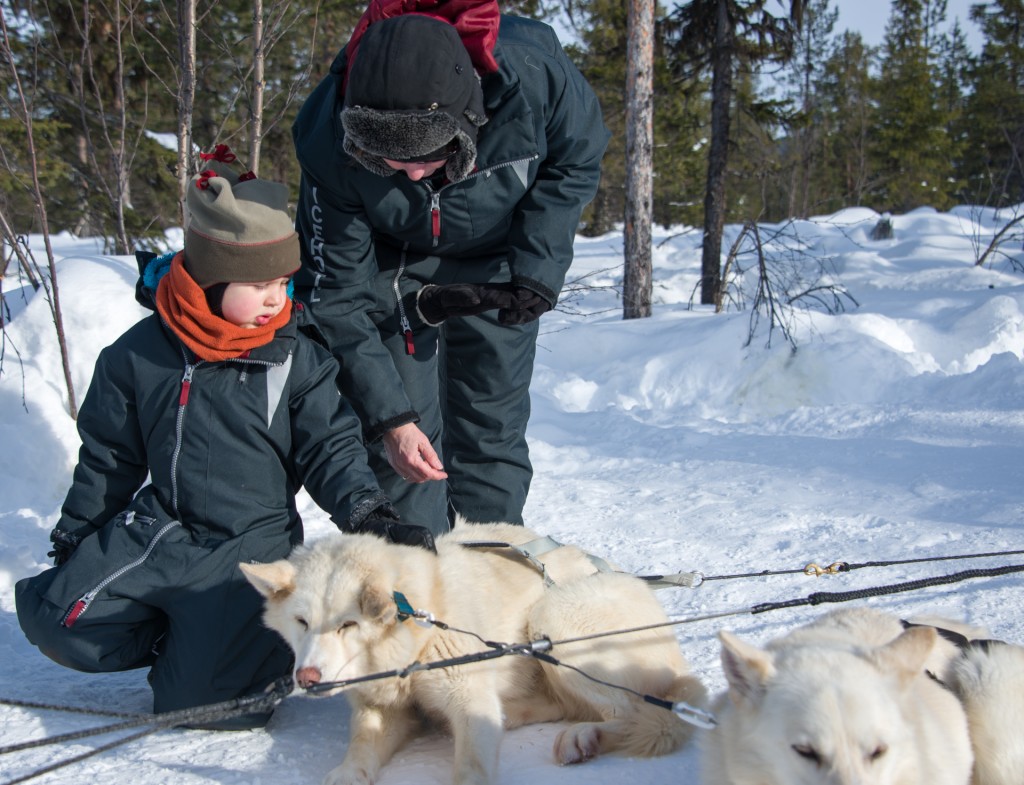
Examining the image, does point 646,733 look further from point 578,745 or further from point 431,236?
point 431,236

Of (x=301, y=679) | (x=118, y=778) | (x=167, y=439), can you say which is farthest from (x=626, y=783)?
(x=167, y=439)

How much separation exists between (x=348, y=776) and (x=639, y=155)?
30.1 ft

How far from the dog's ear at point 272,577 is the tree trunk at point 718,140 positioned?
11.0m

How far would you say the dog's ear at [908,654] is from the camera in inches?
67.3

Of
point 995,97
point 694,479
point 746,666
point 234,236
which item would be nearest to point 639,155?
point 694,479

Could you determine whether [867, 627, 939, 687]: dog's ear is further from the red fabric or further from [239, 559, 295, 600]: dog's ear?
the red fabric

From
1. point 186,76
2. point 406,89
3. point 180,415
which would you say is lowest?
point 180,415

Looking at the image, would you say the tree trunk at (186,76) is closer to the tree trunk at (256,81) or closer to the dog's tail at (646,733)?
the tree trunk at (256,81)

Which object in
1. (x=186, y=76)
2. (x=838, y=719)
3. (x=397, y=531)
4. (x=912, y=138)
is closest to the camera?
(x=838, y=719)

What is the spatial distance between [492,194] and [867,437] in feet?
11.2

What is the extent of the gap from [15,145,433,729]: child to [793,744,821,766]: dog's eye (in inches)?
48.1

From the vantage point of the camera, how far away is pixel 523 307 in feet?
10.6

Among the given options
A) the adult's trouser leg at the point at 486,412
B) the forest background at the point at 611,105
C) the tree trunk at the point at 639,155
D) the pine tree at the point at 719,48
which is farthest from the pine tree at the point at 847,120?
the adult's trouser leg at the point at 486,412

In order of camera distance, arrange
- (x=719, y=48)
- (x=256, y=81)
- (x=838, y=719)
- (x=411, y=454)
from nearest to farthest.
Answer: (x=838, y=719), (x=411, y=454), (x=256, y=81), (x=719, y=48)
